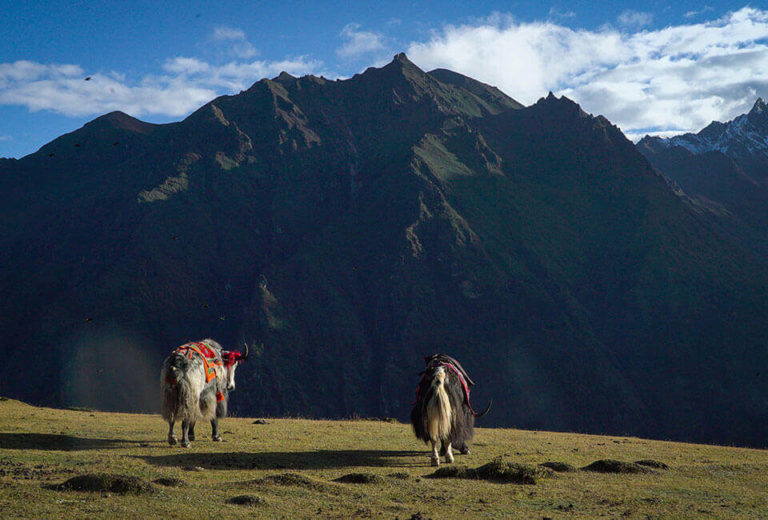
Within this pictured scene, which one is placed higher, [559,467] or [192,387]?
[192,387]

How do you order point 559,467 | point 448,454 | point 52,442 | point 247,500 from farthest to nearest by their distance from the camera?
point 52,442, point 448,454, point 559,467, point 247,500

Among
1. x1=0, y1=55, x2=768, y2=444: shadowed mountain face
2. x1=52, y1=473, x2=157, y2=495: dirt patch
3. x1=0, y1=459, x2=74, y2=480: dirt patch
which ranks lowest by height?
x1=0, y1=459, x2=74, y2=480: dirt patch

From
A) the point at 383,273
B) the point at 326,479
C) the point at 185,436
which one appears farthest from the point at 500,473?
the point at 383,273

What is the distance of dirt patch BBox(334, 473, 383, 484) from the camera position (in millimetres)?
10930

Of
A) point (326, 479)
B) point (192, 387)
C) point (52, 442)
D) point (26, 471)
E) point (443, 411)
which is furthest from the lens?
point (192, 387)

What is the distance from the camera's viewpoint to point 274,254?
13338 cm

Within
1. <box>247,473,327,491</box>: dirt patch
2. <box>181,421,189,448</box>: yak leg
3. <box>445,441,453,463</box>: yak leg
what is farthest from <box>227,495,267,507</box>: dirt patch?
<box>181,421,189,448</box>: yak leg

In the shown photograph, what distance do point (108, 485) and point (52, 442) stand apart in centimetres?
608

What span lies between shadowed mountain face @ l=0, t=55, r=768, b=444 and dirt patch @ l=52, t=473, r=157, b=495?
8753 centimetres

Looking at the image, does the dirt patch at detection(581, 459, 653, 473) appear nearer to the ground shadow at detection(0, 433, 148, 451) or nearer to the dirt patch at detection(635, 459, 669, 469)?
the dirt patch at detection(635, 459, 669, 469)

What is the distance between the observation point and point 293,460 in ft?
43.1

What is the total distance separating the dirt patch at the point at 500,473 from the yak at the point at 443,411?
1.23 m

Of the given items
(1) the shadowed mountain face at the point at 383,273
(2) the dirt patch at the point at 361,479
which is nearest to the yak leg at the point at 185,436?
(2) the dirt patch at the point at 361,479

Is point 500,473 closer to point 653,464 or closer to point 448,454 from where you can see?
point 448,454
